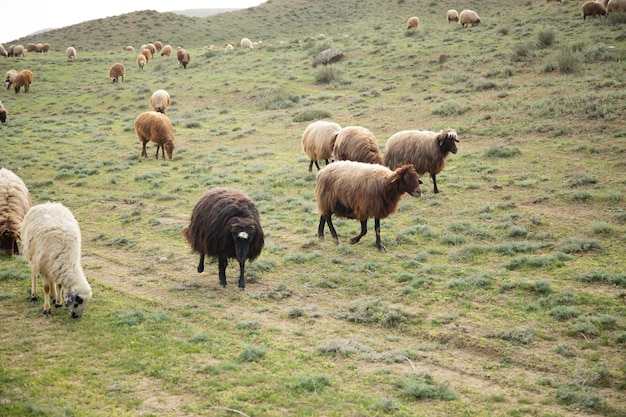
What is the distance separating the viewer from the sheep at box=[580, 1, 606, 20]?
113 feet

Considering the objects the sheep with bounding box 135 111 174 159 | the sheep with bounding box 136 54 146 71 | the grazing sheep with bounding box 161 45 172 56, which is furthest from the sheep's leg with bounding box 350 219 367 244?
the grazing sheep with bounding box 161 45 172 56

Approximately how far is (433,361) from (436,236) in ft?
19.5

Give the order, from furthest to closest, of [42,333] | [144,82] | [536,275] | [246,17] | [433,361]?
[246,17] < [144,82] < [536,275] < [42,333] < [433,361]

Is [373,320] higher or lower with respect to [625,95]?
lower

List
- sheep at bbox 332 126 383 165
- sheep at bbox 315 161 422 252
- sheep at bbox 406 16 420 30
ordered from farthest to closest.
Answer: sheep at bbox 406 16 420 30 → sheep at bbox 332 126 383 165 → sheep at bbox 315 161 422 252

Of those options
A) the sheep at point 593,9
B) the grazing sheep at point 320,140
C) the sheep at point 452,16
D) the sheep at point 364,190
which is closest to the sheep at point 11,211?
the sheep at point 364,190

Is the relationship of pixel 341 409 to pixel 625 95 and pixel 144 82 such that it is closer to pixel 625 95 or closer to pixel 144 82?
pixel 625 95

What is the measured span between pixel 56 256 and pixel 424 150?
11.4m

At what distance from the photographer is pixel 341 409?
257 inches

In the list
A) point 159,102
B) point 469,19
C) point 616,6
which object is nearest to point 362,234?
point 159,102

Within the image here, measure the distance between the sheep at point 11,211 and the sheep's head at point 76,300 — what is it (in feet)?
13.3

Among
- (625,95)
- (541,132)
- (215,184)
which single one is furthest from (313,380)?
(625,95)

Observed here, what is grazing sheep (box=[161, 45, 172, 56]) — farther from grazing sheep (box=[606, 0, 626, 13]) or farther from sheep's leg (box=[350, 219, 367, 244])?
A: sheep's leg (box=[350, 219, 367, 244])

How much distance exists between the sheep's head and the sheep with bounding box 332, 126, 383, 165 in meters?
9.65
